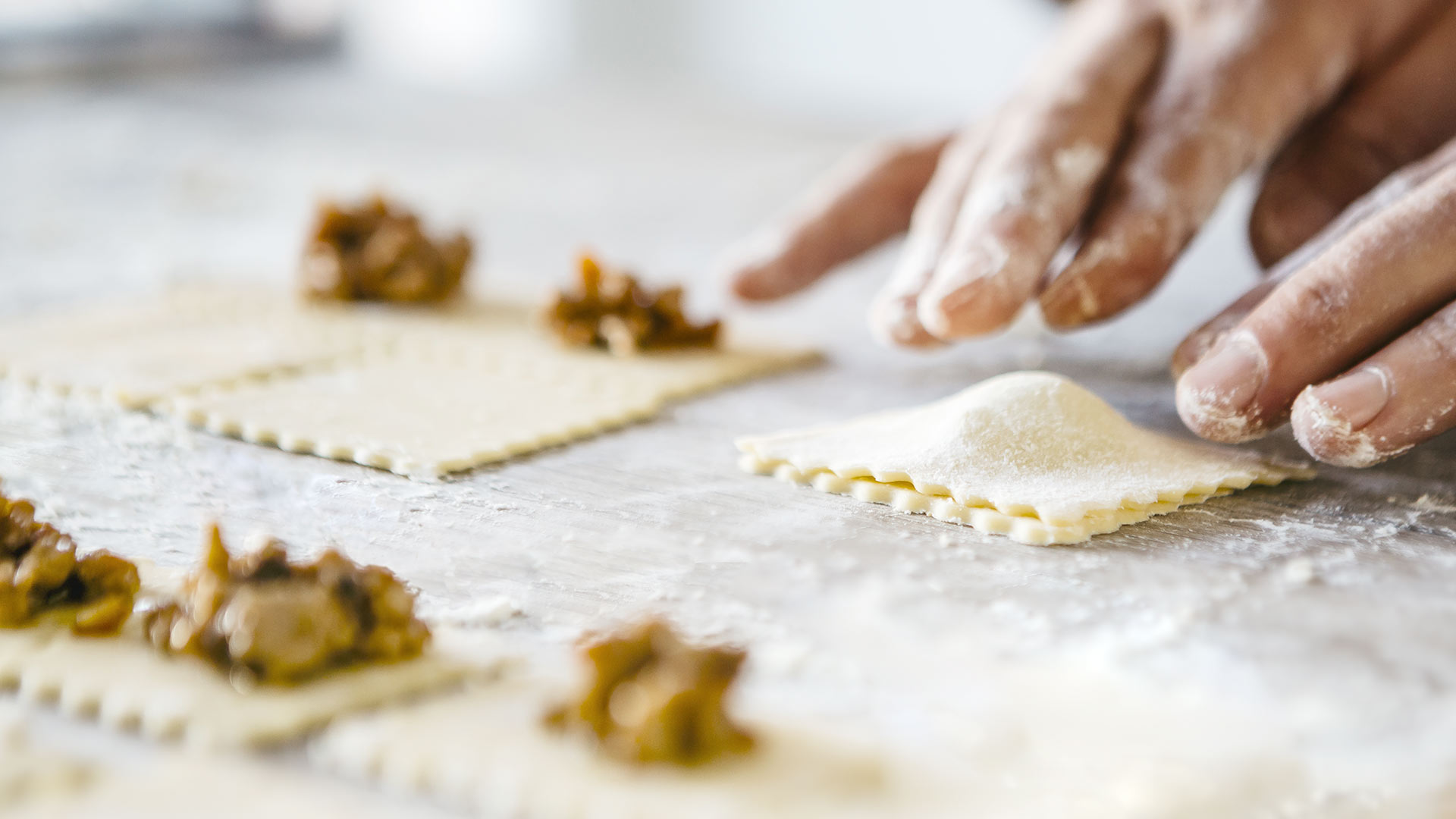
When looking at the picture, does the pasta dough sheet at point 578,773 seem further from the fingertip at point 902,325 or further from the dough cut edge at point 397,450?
the fingertip at point 902,325

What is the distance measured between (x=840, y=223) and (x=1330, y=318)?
2.92 feet

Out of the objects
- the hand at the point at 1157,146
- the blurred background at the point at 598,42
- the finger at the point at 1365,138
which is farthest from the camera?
the blurred background at the point at 598,42

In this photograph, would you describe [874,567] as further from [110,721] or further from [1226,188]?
[1226,188]

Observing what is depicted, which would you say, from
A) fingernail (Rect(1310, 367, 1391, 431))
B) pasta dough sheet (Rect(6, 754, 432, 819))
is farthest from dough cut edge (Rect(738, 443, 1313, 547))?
pasta dough sheet (Rect(6, 754, 432, 819))

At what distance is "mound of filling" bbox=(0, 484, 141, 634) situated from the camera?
3.03 ft

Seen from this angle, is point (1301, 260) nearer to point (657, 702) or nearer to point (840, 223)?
point (840, 223)

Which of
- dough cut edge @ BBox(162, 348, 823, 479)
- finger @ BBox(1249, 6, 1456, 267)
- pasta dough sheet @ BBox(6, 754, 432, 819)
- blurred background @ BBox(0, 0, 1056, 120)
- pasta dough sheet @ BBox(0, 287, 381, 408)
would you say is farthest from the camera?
blurred background @ BBox(0, 0, 1056, 120)

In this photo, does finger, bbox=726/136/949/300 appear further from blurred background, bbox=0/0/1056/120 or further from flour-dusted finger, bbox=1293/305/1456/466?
blurred background, bbox=0/0/1056/120

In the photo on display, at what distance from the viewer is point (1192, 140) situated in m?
1.54

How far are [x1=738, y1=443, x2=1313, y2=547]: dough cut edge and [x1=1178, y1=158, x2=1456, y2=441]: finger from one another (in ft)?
0.25

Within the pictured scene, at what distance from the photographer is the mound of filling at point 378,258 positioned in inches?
80.4

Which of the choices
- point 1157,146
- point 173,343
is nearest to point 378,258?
point 173,343

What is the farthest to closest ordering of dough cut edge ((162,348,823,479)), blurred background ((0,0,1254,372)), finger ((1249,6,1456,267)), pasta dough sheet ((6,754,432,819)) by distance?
1. blurred background ((0,0,1254,372))
2. finger ((1249,6,1456,267))
3. dough cut edge ((162,348,823,479))
4. pasta dough sheet ((6,754,432,819))

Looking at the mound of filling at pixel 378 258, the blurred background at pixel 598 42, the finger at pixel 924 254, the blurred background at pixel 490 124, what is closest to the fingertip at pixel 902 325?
the finger at pixel 924 254
